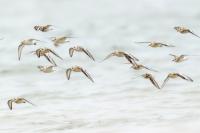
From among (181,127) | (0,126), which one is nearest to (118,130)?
(181,127)

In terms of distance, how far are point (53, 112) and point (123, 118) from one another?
641 centimetres

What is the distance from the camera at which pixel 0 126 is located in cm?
5897

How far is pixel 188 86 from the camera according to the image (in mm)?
56906

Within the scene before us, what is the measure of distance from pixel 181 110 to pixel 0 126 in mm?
16469

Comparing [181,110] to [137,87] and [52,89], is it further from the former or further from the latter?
[52,89]

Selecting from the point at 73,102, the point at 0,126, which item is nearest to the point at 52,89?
the point at 73,102

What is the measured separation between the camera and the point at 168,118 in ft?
192

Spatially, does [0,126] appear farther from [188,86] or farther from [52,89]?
[188,86]

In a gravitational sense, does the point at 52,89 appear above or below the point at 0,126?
above

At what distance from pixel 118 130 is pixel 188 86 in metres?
7.66

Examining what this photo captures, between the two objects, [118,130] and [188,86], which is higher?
[188,86]

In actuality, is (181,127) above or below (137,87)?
below

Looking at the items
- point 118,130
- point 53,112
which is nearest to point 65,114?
point 53,112

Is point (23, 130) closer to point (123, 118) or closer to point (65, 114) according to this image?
point (65, 114)
